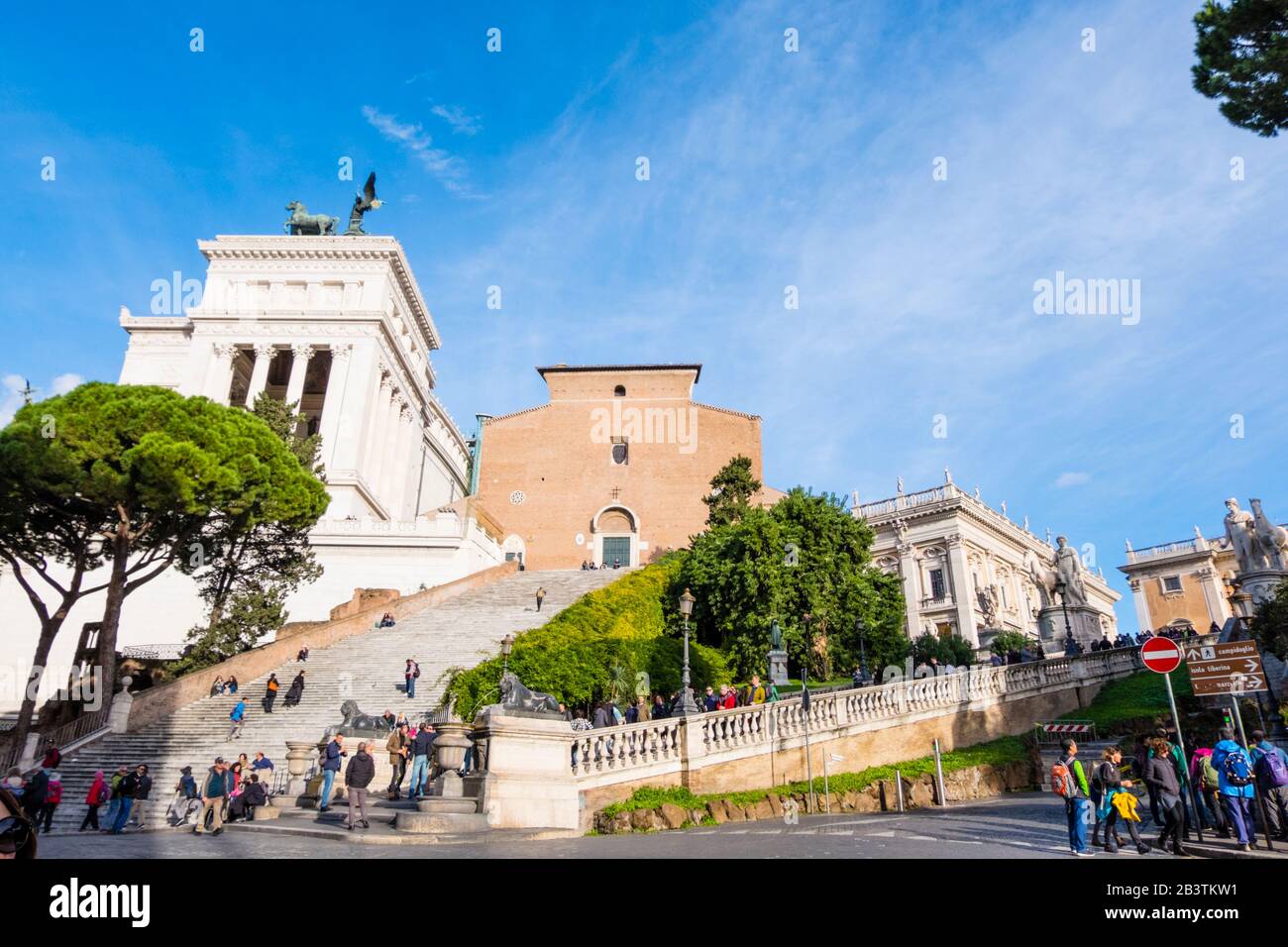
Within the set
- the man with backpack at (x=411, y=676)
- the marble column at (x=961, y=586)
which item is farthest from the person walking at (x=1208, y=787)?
the marble column at (x=961, y=586)

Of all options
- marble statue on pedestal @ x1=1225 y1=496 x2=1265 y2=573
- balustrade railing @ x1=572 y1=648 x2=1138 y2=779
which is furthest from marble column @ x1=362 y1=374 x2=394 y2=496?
marble statue on pedestal @ x1=1225 y1=496 x2=1265 y2=573

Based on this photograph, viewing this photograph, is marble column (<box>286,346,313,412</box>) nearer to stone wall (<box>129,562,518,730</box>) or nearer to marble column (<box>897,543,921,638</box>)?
stone wall (<box>129,562,518,730</box>)

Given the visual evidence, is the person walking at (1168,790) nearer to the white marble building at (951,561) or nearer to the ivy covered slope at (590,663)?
the ivy covered slope at (590,663)

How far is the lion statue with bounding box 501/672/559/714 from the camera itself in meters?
12.1

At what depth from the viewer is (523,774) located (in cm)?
1172

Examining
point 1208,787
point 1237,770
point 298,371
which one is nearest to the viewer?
point 1237,770

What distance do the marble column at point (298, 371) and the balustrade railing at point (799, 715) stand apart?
3786 centimetres

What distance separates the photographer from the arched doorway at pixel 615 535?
2012 inches

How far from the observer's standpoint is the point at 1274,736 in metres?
14.5

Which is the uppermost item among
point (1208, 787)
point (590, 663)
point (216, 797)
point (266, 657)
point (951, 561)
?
point (951, 561)

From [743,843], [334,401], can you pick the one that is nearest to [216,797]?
[743,843]

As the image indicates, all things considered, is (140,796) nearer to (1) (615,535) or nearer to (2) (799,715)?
(2) (799,715)

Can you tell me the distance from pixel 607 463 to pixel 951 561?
23214mm
